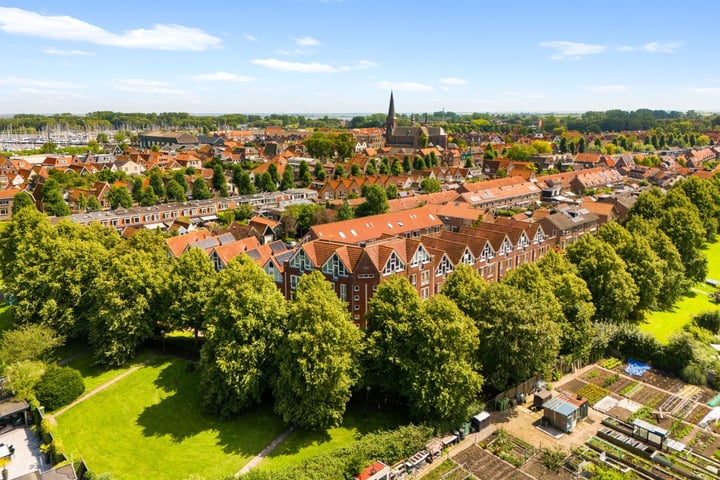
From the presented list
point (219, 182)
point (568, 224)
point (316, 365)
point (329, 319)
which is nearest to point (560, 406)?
point (329, 319)

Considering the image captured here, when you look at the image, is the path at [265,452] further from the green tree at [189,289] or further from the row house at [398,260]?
the row house at [398,260]

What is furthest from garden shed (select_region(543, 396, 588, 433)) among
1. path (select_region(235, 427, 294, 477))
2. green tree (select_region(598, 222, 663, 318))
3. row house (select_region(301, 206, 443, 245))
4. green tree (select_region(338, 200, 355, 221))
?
green tree (select_region(338, 200, 355, 221))

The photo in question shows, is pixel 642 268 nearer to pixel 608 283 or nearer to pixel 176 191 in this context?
pixel 608 283

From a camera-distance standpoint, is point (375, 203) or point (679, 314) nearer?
point (679, 314)

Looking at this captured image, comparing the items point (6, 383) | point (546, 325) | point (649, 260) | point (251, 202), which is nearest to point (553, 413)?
point (546, 325)

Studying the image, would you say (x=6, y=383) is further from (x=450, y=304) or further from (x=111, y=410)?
(x=450, y=304)

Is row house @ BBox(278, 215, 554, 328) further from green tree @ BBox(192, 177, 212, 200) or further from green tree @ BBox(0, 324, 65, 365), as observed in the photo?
green tree @ BBox(192, 177, 212, 200)

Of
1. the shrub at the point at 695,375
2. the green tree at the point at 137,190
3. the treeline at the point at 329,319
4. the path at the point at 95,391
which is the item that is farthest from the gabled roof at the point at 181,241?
the shrub at the point at 695,375
